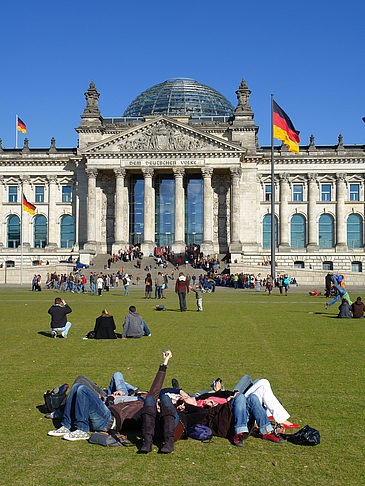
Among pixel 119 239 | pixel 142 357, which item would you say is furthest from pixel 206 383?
pixel 119 239

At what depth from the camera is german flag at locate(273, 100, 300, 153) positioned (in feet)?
159

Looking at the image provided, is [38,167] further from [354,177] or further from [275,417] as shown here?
[275,417]

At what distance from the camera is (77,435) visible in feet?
30.6

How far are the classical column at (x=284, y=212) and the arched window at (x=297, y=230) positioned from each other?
1.39 metres

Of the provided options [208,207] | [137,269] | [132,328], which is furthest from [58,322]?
[208,207]

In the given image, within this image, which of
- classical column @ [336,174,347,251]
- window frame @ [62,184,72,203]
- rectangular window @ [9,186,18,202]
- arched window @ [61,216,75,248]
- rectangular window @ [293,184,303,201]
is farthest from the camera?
rectangular window @ [9,186,18,202]

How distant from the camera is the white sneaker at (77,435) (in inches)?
365

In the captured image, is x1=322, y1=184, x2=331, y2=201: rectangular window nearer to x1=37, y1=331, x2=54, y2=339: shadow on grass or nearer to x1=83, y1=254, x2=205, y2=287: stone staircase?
x1=83, y1=254, x2=205, y2=287: stone staircase

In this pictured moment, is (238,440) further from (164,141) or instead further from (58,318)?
(164,141)

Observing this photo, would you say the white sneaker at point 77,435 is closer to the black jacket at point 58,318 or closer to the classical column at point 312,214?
the black jacket at point 58,318

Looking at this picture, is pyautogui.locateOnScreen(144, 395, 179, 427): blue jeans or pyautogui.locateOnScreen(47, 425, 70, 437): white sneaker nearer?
pyautogui.locateOnScreen(144, 395, 179, 427): blue jeans

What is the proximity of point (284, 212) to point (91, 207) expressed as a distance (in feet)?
89.2

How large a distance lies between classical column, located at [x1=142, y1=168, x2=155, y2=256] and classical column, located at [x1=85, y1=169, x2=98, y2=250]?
6879mm

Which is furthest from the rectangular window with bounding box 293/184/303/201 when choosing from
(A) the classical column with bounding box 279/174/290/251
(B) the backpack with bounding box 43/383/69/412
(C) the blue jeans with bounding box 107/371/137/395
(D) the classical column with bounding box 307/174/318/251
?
(B) the backpack with bounding box 43/383/69/412
